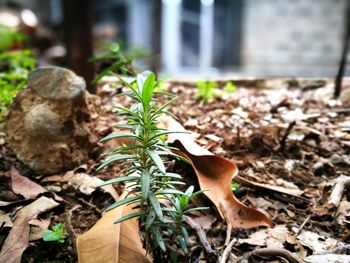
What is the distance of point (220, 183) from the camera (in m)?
1.45

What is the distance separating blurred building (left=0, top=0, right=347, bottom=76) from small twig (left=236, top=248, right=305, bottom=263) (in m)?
6.82

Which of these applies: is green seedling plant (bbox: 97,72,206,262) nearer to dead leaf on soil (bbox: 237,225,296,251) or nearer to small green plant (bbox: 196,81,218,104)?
dead leaf on soil (bbox: 237,225,296,251)

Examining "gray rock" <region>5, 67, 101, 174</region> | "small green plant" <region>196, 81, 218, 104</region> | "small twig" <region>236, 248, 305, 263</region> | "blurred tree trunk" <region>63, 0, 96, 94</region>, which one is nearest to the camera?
"small twig" <region>236, 248, 305, 263</region>

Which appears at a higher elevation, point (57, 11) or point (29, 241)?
point (57, 11)

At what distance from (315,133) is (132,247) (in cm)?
125

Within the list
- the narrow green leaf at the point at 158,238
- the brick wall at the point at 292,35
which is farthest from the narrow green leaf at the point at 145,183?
the brick wall at the point at 292,35

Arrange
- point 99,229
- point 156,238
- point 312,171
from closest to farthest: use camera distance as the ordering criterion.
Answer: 1. point 156,238
2. point 99,229
3. point 312,171

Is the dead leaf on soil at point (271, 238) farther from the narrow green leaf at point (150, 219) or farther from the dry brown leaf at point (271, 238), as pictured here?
the narrow green leaf at point (150, 219)

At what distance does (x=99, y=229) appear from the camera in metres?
1.21

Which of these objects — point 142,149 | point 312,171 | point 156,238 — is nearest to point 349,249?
point 312,171

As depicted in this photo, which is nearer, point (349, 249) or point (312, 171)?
point (349, 249)

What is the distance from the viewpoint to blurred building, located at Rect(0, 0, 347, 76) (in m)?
7.90

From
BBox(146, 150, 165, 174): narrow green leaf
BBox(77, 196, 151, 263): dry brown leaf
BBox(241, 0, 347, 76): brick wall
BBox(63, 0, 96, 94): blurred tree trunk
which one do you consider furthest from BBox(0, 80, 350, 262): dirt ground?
BBox(241, 0, 347, 76): brick wall

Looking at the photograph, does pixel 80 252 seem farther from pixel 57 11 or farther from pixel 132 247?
pixel 57 11
